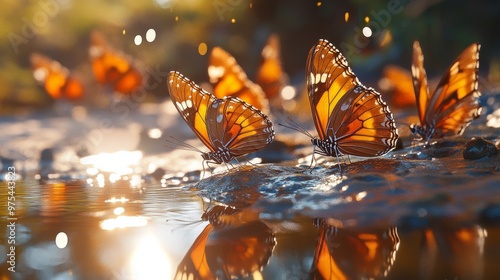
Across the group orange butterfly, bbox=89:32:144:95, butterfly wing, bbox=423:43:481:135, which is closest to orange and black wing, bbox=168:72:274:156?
butterfly wing, bbox=423:43:481:135

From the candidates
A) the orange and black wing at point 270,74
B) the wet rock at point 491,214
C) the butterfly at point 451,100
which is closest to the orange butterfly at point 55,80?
the orange and black wing at point 270,74

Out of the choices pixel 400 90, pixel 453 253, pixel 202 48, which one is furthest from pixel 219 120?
pixel 202 48

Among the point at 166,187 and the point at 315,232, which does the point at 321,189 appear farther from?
the point at 166,187

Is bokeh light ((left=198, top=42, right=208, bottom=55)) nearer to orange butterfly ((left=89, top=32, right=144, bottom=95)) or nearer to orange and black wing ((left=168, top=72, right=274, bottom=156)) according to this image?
orange butterfly ((left=89, top=32, right=144, bottom=95))

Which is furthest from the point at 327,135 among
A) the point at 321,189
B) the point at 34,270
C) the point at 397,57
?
the point at 397,57

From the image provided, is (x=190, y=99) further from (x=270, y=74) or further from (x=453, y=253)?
(x=270, y=74)

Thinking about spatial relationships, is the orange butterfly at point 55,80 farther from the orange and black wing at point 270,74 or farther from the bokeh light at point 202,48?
the orange and black wing at point 270,74
